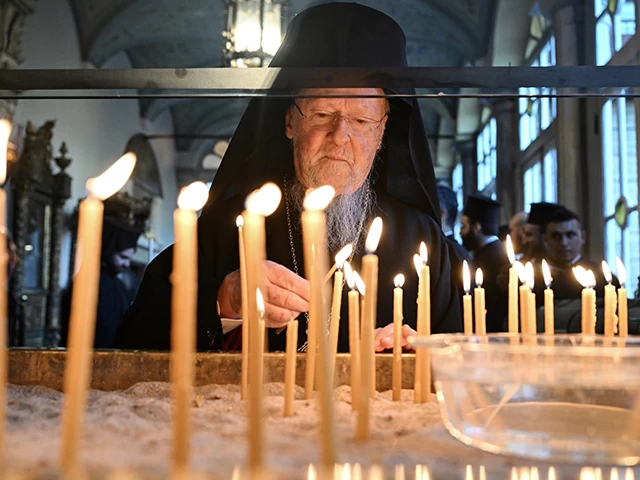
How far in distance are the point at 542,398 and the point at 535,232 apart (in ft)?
11.1

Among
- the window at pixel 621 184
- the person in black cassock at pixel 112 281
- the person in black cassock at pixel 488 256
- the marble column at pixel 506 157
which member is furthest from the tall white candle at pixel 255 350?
the window at pixel 621 184

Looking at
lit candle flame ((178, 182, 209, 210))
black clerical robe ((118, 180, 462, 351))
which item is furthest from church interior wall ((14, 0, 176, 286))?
lit candle flame ((178, 182, 209, 210))

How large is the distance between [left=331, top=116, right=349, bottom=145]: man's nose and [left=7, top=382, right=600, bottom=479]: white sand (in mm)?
1152

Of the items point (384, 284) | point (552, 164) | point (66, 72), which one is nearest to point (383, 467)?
point (66, 72)

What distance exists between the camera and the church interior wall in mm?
2432

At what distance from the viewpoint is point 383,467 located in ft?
2.62

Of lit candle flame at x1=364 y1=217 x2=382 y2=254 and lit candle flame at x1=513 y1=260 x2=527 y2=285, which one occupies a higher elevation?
lit candle flame at x1=364 y1=217 x2=382 y2=254

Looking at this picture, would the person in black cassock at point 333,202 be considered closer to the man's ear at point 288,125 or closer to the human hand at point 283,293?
the man's ear at point 288,125

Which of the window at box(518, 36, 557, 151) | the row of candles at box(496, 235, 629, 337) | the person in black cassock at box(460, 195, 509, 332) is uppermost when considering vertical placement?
the window at box(518, 36, 557, 151)

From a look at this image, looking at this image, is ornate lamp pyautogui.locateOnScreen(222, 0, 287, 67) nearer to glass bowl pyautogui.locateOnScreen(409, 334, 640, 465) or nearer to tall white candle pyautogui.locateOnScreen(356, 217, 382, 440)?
tall white candle pyautogui.locateOnScreen(356, 217, 382, 440)

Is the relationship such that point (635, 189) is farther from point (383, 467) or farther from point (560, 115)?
point (383, 467)

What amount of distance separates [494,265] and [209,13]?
80.3 inches

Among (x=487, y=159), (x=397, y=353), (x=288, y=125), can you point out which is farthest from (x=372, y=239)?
(x=487, y=159)

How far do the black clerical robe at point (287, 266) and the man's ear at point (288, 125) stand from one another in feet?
0.83
